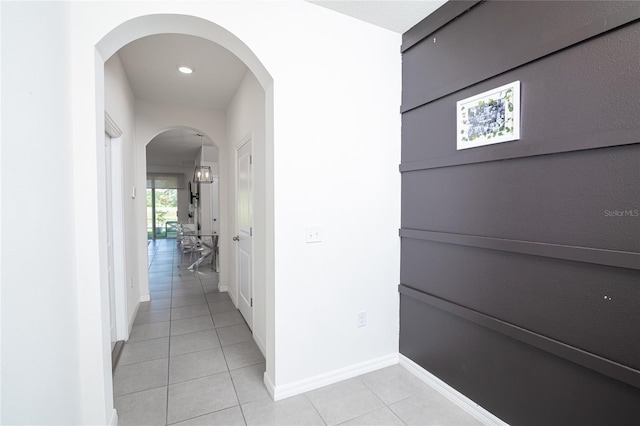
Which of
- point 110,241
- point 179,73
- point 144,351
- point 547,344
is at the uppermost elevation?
point 179,73

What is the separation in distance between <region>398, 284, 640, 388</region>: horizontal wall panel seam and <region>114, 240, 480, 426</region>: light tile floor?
61 cm

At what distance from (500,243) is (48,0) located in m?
2.41

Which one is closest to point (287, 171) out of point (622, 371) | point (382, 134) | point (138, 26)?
point (382, 134)

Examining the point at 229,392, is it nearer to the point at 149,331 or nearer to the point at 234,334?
the point at 234,334

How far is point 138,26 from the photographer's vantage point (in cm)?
161

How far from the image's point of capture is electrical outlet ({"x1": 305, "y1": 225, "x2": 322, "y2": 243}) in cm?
200

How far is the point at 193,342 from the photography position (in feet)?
9.15

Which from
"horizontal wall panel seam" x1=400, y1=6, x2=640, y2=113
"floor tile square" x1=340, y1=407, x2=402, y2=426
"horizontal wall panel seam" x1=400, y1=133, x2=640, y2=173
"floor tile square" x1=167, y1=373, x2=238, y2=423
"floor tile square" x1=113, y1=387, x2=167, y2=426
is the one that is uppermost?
"horizontal wall panel seam" x1=400, y1=6, x2=640, y2=113

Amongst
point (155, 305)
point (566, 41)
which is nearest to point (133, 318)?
point (155, 305)

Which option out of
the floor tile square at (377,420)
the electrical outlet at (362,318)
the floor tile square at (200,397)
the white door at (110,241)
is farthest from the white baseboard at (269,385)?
the white door at (110,241)

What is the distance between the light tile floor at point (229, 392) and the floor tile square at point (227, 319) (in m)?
0.11

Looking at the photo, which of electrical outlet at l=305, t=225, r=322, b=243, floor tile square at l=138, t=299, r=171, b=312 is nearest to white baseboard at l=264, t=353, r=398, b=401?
electrical outlet at l=305, t=225, r=322, b=243

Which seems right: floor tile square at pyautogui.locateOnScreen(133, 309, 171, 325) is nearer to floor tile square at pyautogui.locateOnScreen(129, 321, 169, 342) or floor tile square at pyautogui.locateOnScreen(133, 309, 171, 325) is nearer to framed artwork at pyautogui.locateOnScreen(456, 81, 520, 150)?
floor tile square at pyautogui.locateOnScreen(129, 321, 169, 342)

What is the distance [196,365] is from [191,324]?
913mm
